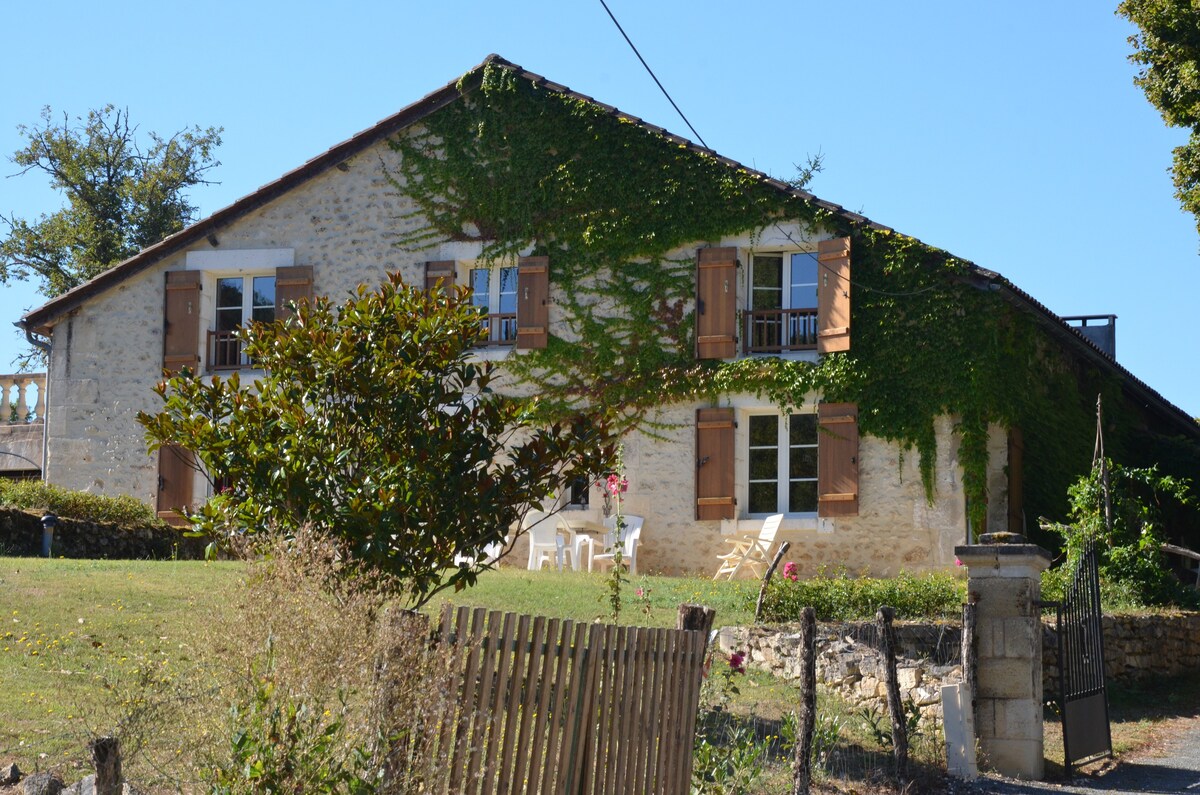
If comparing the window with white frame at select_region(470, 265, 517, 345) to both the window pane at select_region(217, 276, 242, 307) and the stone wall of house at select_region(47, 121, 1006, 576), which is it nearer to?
the stone wall of house at select_region(47, 121, 1006, 576)

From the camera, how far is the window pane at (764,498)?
659 inches

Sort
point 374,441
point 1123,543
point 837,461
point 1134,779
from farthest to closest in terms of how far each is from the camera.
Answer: point 837,461 < point 1123,543 < point 1134,779 < point 374,441

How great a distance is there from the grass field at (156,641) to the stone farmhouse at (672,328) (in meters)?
2.53

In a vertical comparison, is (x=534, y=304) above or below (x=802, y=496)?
above

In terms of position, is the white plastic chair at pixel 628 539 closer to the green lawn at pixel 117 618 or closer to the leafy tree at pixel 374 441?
the green lawn at pixel 117 618

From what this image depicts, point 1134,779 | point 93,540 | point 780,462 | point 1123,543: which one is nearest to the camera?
point 1134,779

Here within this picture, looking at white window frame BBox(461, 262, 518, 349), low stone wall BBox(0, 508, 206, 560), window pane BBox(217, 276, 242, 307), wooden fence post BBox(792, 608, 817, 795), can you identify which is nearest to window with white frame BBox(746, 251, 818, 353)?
white window frame BBox(461, 262, 518, 349)

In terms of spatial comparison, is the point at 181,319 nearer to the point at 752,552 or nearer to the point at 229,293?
the point at 229,293

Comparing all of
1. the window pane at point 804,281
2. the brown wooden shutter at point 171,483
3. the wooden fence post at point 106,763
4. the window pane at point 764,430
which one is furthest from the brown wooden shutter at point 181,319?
the wooden fence post at point 106,763

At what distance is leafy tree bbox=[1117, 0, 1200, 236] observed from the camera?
17531mm

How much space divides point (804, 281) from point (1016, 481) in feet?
11.5

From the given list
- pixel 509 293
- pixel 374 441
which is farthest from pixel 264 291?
pixel 374 441

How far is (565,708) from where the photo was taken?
5.60m

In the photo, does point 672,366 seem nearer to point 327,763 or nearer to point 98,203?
point 327,763
